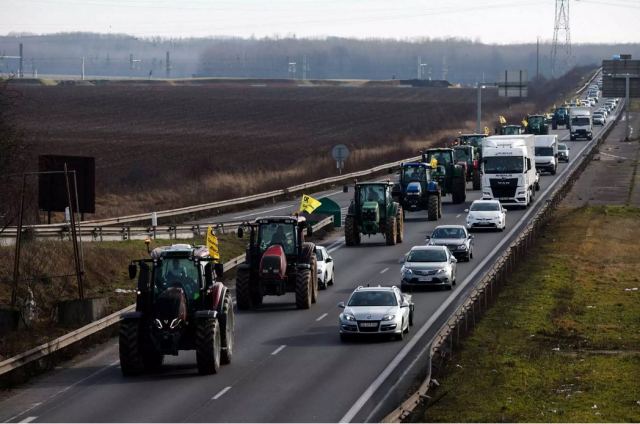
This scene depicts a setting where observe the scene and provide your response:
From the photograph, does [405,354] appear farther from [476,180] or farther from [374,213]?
[476,180]

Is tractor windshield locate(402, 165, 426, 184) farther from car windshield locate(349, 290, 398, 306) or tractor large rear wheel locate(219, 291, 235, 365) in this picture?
tractor large rear wheel locate(219, 291, 235, 365)

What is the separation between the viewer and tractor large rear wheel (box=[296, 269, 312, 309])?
1505 inches

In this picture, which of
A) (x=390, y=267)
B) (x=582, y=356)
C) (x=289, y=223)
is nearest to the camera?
(x=582, y=356)

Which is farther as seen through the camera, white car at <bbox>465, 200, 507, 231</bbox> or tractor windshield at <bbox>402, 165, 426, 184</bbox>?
tractor windshield at <bbox>402, 165, 426, 184</bbox>

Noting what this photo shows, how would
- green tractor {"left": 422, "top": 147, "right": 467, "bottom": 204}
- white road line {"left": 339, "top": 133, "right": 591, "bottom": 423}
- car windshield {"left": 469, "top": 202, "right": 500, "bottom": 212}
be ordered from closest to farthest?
1. white road line {"left": 339, "top": 133, "right": 591, "bottom": 423}
2. car windshield {"left": 469, "top": 202, "right": 500, "bottom": 212}
3. green tractor {"left": 422, "top": 147, "right": 467, "bottom": 204}

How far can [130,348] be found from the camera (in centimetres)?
2833

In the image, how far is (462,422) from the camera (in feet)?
75.5

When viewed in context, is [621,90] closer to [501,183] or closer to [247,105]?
[501,183]

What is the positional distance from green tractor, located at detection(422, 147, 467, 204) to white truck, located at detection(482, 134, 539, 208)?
2325 millimetres

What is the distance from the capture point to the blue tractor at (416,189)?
208 ft

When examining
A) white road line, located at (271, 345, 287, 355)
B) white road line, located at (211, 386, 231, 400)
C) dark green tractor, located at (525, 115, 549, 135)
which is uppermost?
dark green tractor, located at (525, 115, 549, 135)

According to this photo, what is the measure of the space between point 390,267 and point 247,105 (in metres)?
152

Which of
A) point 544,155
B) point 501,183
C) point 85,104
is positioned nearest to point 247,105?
point 85,104

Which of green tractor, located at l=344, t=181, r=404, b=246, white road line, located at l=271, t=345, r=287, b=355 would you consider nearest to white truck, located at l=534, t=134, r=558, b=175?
green tractor, located at l=344, t=181, r=404, b=246
